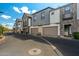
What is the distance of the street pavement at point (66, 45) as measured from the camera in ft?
11.1

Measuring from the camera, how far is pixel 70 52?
11.1ft


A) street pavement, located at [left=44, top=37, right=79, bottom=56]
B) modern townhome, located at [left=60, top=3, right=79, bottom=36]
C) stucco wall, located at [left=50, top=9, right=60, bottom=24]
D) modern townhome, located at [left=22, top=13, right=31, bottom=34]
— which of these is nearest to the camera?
street pavement, located at [left=44, top=37, right=79, bottom=56]

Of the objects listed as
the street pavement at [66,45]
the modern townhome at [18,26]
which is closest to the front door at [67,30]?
the street pavement at [66,45]

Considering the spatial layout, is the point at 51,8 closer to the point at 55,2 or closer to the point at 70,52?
the point at 55,2

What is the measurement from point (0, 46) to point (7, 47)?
0.18 m

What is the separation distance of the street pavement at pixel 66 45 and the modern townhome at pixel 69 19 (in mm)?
210

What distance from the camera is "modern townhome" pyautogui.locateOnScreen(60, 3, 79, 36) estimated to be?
11.6ft

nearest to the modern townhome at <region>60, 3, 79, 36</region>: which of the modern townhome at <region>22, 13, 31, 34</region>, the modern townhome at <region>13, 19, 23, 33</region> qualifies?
the modern townhome at <region>22, 13, 31, 34</region>

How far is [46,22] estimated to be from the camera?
12.6ft

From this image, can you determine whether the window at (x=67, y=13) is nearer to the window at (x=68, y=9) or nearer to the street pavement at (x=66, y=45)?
the window at (x=68, y=9)

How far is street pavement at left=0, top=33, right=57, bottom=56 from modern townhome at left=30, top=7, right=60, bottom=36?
0.28 meters

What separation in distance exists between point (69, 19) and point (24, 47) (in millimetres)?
1373

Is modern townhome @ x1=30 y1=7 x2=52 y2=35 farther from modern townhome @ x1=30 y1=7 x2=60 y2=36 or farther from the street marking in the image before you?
the street marking

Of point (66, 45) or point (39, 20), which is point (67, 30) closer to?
point (66, 45)
